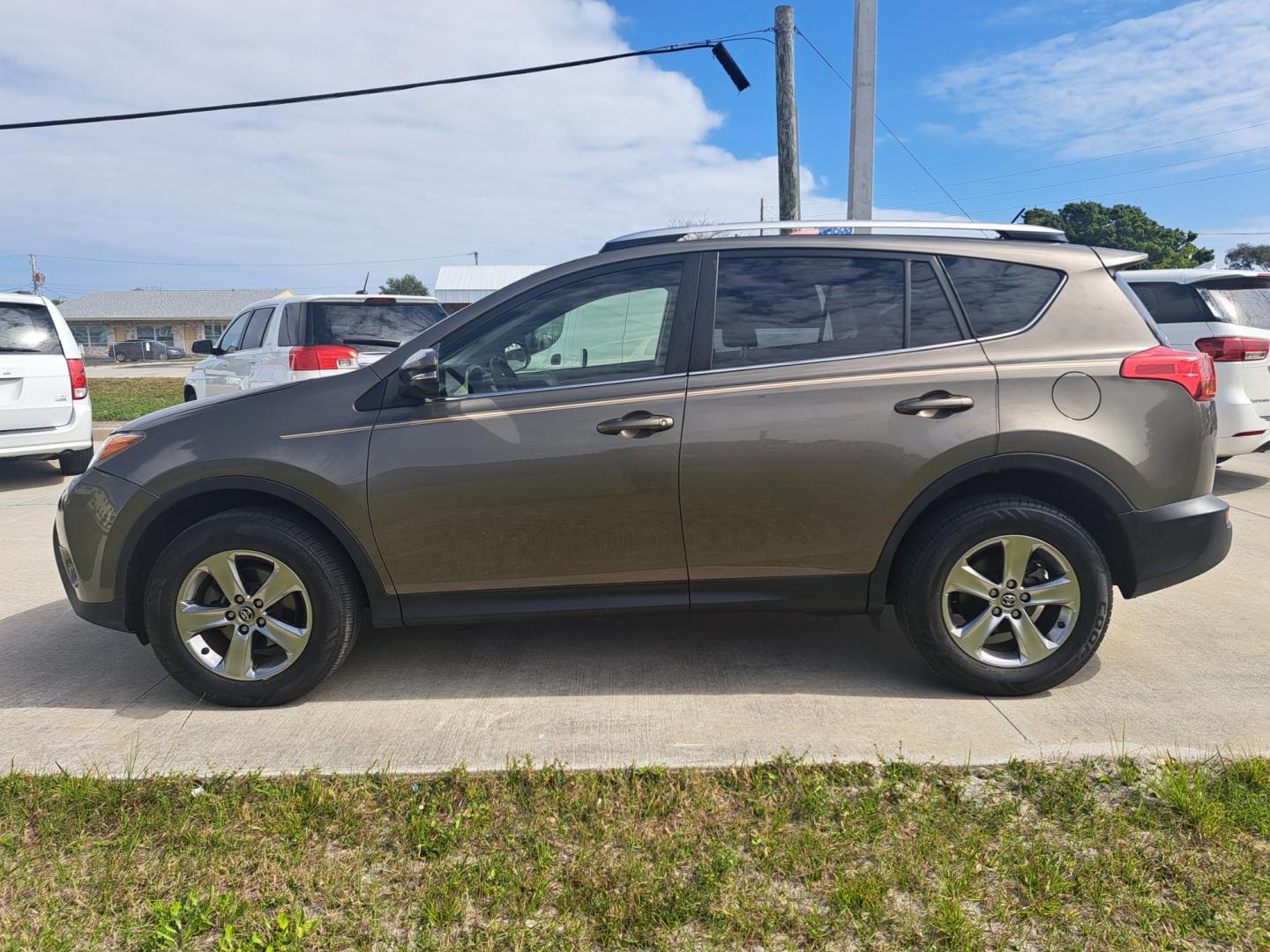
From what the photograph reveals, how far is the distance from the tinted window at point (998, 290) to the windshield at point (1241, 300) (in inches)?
173

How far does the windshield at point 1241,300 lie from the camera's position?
6.96 m

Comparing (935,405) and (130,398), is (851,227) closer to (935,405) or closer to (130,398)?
(935,405)

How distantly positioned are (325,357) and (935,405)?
20.7 feet

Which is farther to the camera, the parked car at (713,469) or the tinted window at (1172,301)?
the tinted window at (1172,301)

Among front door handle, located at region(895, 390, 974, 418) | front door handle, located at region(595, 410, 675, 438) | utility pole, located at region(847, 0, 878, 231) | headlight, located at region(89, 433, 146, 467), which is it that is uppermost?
utility pole, located at region(847, 0, 878, 231)

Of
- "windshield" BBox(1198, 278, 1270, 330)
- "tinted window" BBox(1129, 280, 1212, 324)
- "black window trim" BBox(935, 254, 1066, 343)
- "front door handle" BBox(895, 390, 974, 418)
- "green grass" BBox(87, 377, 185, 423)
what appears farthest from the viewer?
"green grass" BBox(87, 377, 185, 423)

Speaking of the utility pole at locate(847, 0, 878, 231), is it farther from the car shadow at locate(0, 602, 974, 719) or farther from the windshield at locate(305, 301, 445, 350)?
the car shadow at locate(0, 602, 974, 719)

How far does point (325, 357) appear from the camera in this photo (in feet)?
27.2

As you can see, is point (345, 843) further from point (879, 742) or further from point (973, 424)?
point (973, 424)

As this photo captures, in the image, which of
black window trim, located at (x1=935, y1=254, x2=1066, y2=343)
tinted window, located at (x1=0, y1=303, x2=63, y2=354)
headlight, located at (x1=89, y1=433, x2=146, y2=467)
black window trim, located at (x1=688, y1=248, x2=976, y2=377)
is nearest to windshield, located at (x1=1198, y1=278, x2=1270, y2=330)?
black window trim, located at (x1=935, y1=254, x2=1066, y2=343)

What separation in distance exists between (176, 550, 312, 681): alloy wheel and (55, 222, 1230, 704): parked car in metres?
0.01

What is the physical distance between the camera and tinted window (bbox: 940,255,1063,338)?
3.55 meters

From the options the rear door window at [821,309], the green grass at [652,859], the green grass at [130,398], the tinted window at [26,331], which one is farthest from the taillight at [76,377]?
A: the rear door window at [821,309]

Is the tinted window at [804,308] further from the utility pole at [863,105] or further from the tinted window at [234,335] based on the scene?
the tinted window at [234,335]
